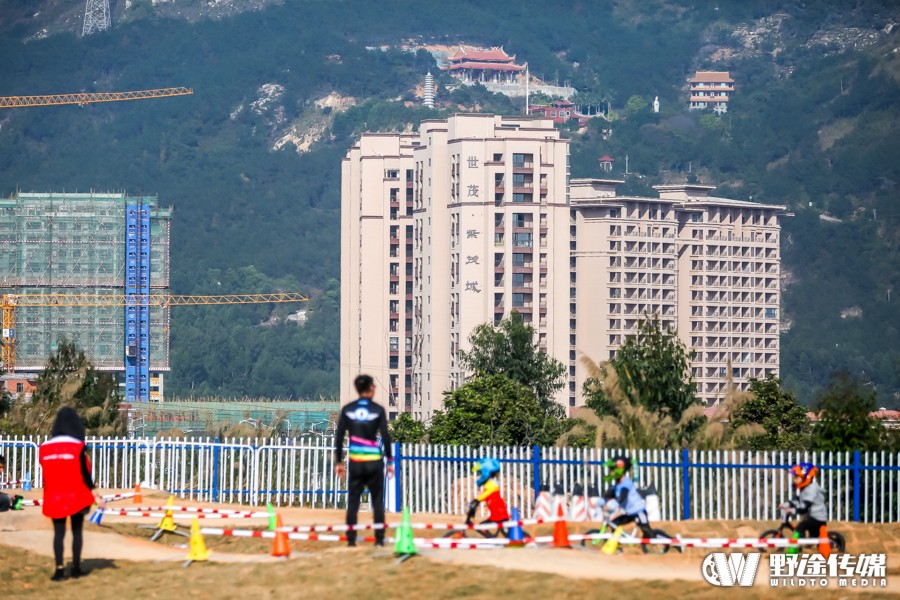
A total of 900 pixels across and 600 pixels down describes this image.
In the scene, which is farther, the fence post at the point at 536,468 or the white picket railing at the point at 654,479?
the fence post at the point at 536,468

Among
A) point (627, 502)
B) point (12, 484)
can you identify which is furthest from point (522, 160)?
point (627, 502)

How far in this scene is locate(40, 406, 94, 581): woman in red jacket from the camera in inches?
864

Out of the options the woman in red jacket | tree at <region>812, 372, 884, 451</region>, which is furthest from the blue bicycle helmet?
tree at <region>812, 372, 884, 451</region>

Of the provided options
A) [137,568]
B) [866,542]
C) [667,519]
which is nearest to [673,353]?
[667,519]

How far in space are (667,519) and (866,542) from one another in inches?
188

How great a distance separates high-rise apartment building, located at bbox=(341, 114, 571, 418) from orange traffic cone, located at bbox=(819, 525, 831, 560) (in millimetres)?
106915

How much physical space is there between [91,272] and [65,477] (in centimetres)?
16012

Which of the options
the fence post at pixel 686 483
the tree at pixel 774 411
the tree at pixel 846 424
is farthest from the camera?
the tree at pixel 774 411

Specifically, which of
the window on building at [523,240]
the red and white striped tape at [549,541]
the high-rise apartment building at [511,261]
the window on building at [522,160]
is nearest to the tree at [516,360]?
the high-rise apartment building at [511,261]

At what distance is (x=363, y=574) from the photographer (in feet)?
69.1

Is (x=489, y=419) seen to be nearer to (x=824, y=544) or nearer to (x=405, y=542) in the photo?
(x=824, y=544)

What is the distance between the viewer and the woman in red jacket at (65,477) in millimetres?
21938

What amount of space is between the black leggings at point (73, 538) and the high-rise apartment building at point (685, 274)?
12768 centimetres

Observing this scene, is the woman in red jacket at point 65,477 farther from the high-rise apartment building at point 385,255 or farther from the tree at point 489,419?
the high-rise apartment building at point 385,255
